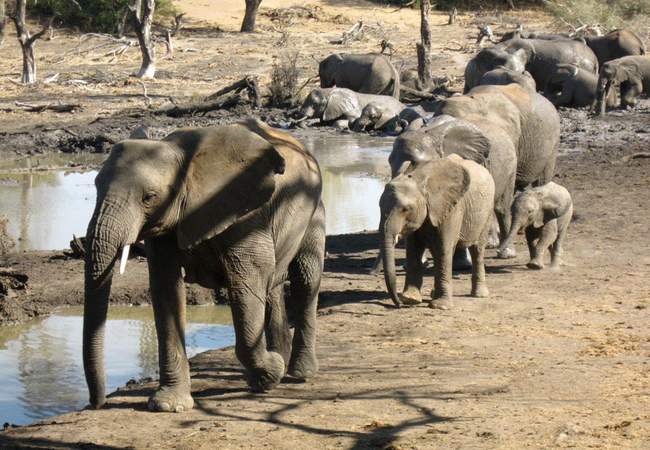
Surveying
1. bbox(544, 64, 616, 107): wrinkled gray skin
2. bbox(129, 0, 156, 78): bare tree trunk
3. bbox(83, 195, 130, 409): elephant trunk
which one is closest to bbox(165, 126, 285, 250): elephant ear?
bbox(83, 195, 130, 409): elephant trunk

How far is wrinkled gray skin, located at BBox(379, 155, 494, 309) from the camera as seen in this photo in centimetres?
763

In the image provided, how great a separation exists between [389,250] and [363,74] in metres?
16.8

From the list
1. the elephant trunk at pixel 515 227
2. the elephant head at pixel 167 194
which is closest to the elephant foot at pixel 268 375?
the elephant head at pixel 167 194

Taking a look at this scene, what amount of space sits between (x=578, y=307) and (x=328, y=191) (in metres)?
8.01

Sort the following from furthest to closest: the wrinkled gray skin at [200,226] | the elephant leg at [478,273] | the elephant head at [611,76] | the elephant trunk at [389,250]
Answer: the elephant head at [611,76] → the elephant leg at [478,273] → the elephant trunk at [389,250] → the wrinkled gray skin at [200,226]

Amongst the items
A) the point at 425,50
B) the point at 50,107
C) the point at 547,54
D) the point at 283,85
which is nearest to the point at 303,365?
the point at 50,107

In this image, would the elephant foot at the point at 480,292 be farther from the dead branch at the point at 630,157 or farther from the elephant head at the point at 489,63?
the elephant head at the point at 489,63

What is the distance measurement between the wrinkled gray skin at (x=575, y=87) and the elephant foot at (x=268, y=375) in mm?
18420

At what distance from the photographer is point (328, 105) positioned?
863 inches

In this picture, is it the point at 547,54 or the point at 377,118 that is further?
the point at 547,54

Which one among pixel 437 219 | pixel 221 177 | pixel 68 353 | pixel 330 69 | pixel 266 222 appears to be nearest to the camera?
pixel 221 177

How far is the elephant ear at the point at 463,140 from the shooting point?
30.2 ft

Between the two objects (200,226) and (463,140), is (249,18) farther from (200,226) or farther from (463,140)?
(200,226)

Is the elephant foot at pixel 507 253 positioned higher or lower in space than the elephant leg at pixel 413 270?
lower
